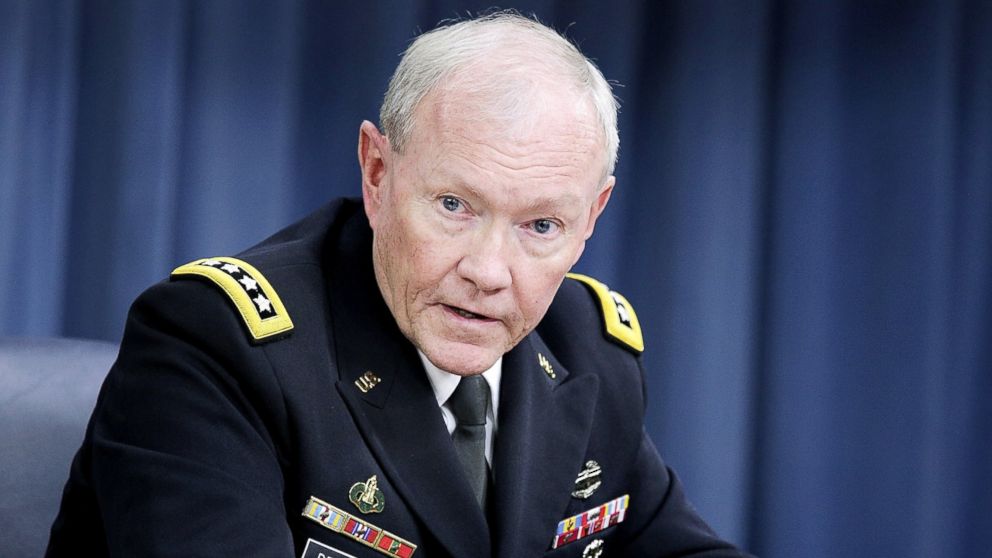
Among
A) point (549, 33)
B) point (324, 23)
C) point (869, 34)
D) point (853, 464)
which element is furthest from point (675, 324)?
point (549, 33)

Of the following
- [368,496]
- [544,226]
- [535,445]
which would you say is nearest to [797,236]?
[535,445]

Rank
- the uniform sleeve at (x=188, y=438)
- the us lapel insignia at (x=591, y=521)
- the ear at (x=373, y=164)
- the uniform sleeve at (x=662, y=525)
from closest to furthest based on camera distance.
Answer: the uniform sleeve at (x=188, y=438), the ear at (x=373, y=164), the us lapel insignia at (x=591, y=521), the uniform sleeve at (x=662, y=525)

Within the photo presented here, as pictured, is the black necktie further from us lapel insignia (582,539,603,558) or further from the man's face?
us lapel insignia (582,539,603,558)

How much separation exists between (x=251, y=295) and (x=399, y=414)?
237mm

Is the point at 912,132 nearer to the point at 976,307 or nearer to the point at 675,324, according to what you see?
the point at 976,307

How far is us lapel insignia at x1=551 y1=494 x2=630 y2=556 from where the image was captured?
1.69 metres

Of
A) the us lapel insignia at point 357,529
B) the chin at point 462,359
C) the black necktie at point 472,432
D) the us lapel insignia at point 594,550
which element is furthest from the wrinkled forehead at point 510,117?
the us lapel insignia at point 594,550

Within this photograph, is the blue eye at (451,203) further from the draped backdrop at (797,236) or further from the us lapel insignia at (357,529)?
the draped backdrop at (797,236)

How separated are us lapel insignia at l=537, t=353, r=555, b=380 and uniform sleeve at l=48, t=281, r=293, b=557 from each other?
438 mm

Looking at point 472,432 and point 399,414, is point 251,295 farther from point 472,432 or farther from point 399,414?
point 472,432

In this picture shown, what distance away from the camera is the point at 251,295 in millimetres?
1458

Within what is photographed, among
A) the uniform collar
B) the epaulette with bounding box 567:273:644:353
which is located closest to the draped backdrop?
the epaulette with bounding box 567:273:644:353

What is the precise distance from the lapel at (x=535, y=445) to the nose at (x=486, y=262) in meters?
0.27

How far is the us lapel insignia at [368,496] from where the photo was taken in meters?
1.48
